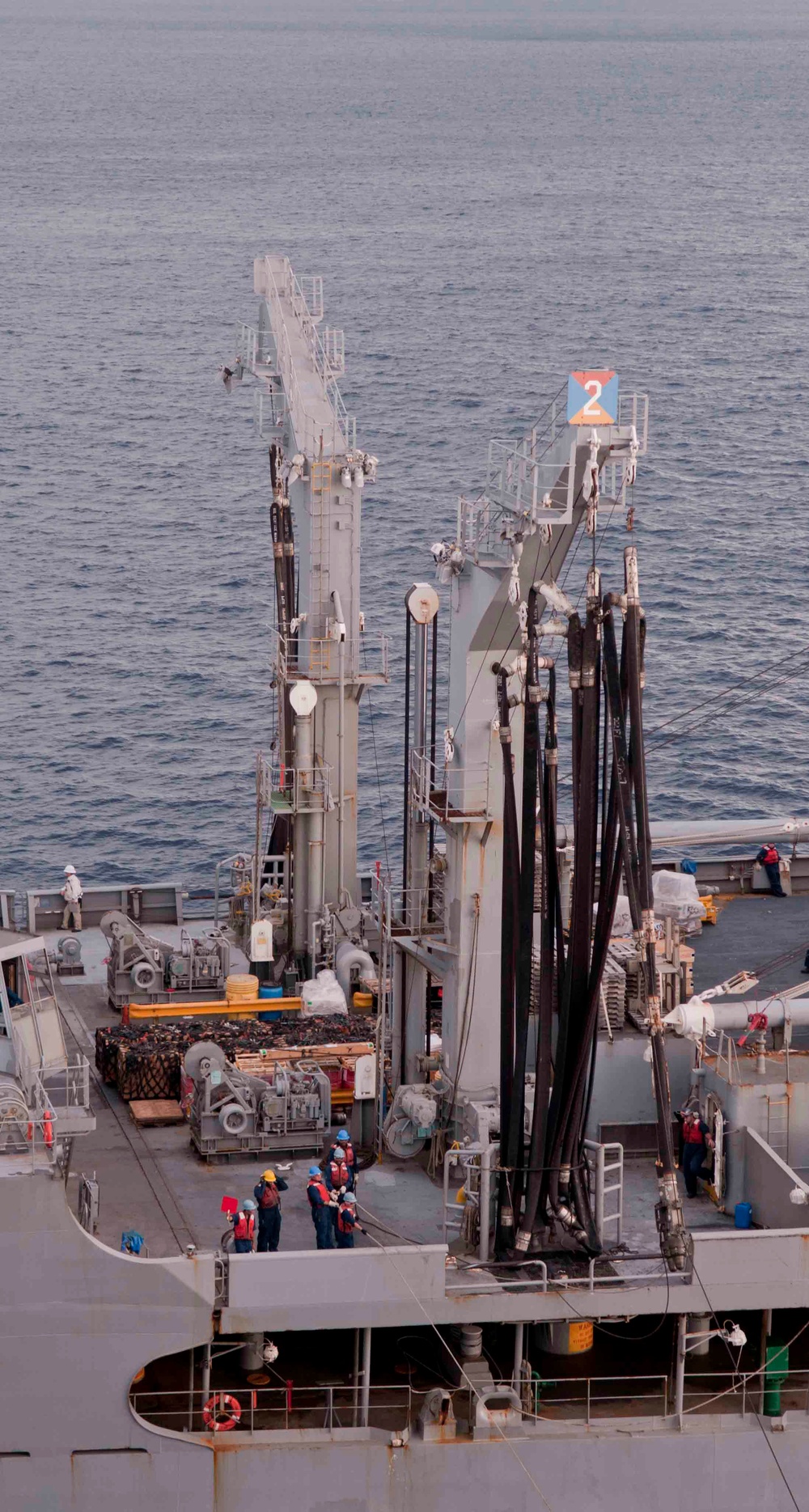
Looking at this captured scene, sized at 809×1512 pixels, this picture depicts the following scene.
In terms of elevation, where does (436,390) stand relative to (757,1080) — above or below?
above

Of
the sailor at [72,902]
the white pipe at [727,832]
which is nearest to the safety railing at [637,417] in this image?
the white pipe at [727,832]

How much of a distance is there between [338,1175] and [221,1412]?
3.61 meters

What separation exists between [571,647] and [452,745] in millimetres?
4138

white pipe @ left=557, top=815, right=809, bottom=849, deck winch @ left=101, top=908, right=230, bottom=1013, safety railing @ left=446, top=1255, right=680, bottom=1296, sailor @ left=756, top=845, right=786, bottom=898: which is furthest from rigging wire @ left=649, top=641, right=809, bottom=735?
safety railing @ left=446, top=1255, right=680, bottom=1296

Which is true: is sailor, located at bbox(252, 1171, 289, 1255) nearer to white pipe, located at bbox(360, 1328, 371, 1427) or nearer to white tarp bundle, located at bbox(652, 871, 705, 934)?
white pipe, located at bbox(360, 1328, 371, 1427)

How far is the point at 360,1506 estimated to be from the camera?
2788 centimetres

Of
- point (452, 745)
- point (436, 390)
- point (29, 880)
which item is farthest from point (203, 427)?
point (452, 745)

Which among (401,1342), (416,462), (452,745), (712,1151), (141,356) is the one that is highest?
(141,356)

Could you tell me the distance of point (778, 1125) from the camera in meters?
31.2

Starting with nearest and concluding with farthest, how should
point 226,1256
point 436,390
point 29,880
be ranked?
point 226,1256, point 29,880, point 436,390

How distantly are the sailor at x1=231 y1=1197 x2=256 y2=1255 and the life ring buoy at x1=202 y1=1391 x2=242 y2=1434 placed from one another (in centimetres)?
212

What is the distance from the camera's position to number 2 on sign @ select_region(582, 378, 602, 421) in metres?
27.9

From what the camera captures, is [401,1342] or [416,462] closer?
[401,1342]

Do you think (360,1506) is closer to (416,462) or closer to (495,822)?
(495,822)
